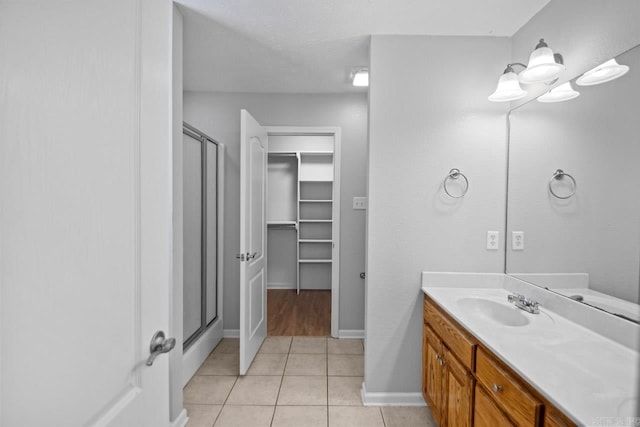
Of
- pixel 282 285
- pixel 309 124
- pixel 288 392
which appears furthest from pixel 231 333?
pixel 309 124

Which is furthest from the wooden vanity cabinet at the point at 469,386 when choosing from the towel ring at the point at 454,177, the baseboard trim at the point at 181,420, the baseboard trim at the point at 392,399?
the baseboard trim at the point at 181,420

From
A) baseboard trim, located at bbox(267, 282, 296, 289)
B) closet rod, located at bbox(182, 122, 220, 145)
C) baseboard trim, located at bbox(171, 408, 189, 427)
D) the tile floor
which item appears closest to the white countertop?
the tile floor

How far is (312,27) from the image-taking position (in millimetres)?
1929

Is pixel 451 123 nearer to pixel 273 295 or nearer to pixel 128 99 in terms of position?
pixel 128 99

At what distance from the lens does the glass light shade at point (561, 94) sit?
1.46 metres

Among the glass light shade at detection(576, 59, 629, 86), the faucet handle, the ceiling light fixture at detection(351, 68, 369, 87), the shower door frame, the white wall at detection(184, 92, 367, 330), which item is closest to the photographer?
the glass light shade at detection(576, 59, 629, 86)

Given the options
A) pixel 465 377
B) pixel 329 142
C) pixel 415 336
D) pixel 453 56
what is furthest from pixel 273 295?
pixel 453 56

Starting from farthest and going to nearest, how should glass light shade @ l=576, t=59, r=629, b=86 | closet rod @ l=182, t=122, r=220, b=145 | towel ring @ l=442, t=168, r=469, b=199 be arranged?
closet rod @ l=182, t=122, r=220, b=145
towel ring @ l=442, t=168, r=469, b=199
glass light shade @ l=576, t=59, r=629, b=86

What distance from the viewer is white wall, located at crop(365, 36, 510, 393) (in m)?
1.99

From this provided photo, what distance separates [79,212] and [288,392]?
2.04 m

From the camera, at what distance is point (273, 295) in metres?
4.49

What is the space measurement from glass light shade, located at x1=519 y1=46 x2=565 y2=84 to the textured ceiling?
0.46 m

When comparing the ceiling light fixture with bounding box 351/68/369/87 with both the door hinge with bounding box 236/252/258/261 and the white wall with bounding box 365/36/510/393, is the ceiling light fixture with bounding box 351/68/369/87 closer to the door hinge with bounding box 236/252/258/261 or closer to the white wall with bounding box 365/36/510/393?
the white wall with bounding box 365/36/510/393

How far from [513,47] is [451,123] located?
0.65 m
